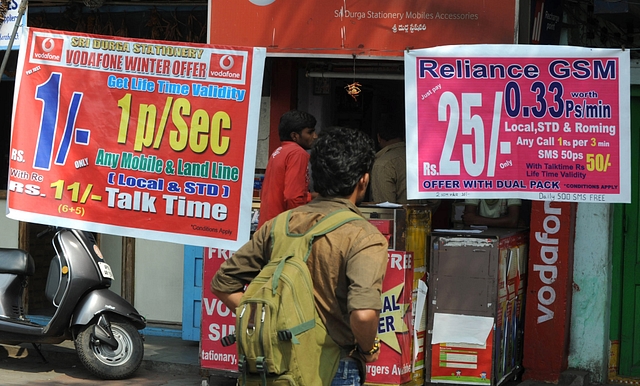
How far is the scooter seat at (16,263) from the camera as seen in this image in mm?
6887

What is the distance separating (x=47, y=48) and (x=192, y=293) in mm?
2763

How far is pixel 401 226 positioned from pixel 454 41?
1303mm

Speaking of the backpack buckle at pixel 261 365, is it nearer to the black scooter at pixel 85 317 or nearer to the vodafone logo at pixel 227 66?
the vodafone logo at pixel 227 66

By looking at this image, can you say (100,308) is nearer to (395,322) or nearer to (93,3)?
(395,322)

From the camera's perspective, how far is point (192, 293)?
7.30m

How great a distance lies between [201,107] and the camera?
5.05m

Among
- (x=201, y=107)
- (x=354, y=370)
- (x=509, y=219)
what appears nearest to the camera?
(x=354, y=370)

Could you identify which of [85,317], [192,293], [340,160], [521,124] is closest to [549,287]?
[521,124]

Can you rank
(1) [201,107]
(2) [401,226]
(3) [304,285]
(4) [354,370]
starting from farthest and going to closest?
(2) [401,226], (1) [201,107], (4) [354,370], (3) [304,285]

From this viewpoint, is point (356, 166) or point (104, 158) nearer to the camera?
point (356, 166)

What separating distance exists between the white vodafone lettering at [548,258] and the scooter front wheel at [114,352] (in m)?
3.00

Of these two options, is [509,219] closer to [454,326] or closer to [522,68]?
[454,326]

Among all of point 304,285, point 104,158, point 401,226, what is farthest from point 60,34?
point 304,285

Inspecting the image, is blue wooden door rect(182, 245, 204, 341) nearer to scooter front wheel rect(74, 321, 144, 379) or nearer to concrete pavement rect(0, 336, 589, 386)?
concrete pavement rect(0, 336, 589, 386)
